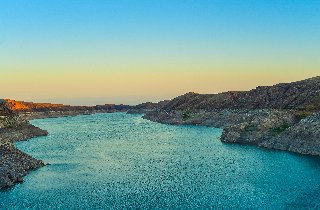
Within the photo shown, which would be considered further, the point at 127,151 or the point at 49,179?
the point at 127,151

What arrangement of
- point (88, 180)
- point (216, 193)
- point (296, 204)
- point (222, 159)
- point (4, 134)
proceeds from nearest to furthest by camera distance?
point (296, 204) < point (216, 193) < point (88, 180) < point (222, 159) < point (4, 134)

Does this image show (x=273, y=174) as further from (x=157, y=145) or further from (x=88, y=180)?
(x=157, y=145)

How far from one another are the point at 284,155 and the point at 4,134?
88.3m

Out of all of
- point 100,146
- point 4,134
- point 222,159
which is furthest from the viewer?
point 4,134

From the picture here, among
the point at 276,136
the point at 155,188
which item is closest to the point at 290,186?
the point at 155,188

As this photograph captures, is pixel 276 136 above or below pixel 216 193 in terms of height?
above

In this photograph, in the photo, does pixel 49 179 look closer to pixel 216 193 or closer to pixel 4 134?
pixel 216 193

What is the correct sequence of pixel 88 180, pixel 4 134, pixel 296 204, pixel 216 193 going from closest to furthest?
pixel 296 204, pixel 216 193, pixel 88 180, pixel 4 134

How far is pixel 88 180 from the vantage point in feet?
219

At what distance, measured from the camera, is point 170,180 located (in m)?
65.3

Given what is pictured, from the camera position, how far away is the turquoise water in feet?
172

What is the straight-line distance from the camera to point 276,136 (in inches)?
4063

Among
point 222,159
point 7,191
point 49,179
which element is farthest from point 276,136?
point 7,191

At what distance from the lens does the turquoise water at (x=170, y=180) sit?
52375 millimetres
